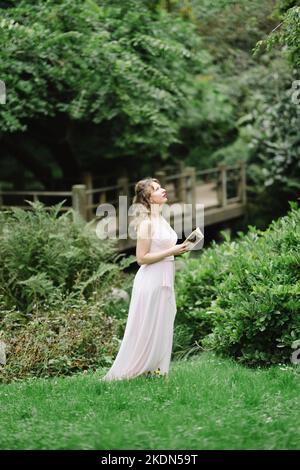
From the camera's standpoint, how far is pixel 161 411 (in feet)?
21.4

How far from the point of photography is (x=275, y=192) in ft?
63.5

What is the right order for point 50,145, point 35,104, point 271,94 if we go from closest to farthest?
point 35,104
point 50,145
point 271,94

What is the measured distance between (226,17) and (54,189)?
5.53 meters

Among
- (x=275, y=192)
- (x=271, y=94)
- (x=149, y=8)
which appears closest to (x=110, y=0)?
(x=149, y=8)

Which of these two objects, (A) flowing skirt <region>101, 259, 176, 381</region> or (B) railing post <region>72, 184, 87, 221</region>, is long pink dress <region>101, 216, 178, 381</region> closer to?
(A) flowing skirt <region>101, 259, 176, 381</region>

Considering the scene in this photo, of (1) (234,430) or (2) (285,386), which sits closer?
(1) (234,430)

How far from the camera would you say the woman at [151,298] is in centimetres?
770

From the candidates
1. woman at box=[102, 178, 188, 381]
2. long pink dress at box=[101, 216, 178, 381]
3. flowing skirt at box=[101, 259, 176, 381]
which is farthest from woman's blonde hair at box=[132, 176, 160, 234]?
flowing skirt at box=[101, 259, 176, 381]

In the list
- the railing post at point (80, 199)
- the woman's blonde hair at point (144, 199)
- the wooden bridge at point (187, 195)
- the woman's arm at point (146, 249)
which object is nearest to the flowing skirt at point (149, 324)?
the woman's arm at point (146, 249)

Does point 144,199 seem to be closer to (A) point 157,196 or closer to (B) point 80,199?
(A) point 157,196

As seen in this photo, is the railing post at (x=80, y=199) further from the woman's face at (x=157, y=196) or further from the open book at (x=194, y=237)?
the open book at (x=194, y=237)

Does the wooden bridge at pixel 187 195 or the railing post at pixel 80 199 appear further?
the wooden bridge at pixel 187 195
